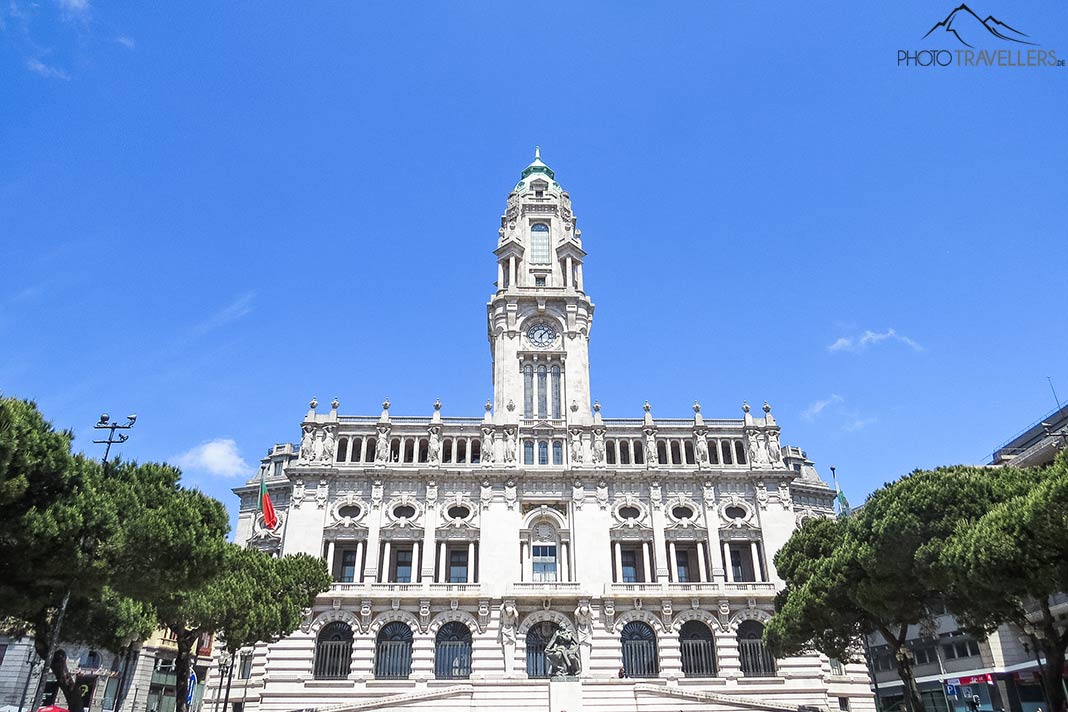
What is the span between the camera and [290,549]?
5809 cm

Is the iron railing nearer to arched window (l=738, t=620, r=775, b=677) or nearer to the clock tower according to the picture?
the clock tower

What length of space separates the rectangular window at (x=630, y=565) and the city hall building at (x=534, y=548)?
0.13 metres

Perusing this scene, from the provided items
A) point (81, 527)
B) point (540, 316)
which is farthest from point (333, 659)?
point (81, 527)

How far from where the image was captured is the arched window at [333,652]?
54375mm

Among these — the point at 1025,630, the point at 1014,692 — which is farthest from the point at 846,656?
the point at 1014,692

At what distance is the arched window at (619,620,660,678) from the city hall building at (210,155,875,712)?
155mm

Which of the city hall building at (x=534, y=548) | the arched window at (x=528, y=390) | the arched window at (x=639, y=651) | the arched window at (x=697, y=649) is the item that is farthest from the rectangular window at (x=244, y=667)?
the arched window at (x=697, y=649)

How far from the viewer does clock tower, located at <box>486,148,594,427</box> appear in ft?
218

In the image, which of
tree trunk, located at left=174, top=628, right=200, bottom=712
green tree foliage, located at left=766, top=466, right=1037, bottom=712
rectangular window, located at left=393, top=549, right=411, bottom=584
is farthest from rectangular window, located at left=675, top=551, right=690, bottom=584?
tree trunk, located at left=174, top=628, right=200, bottom=712

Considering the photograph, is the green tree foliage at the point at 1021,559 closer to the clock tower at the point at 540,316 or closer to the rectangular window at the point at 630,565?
the rectangular window at the point at 630,565

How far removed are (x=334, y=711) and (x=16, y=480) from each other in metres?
29.8

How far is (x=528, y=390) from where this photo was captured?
67.3 meters

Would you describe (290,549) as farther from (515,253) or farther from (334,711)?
(515,253)

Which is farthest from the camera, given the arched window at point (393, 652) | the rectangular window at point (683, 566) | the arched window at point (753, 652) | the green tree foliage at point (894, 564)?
the rectangular window at point (683, 566)
